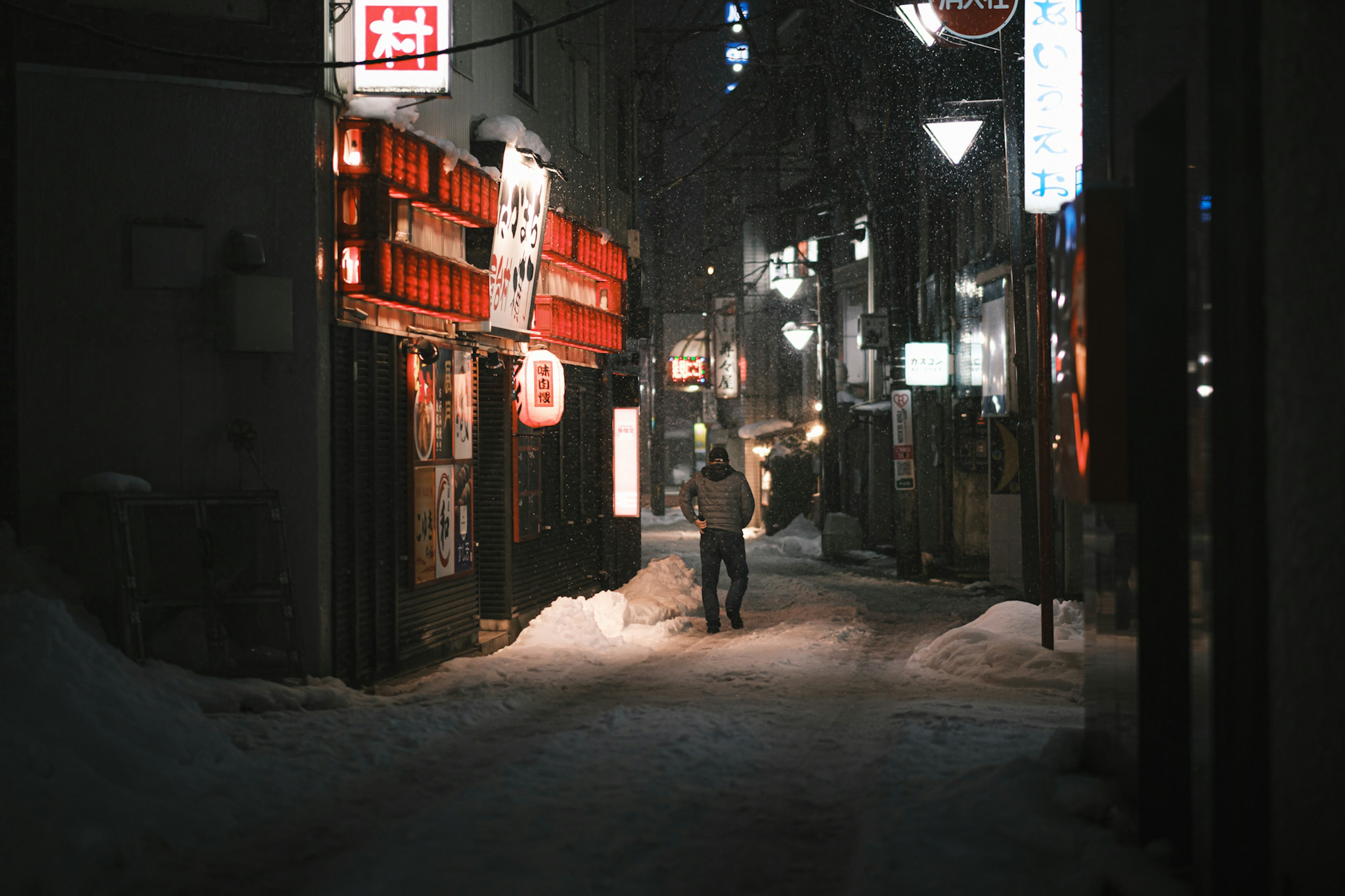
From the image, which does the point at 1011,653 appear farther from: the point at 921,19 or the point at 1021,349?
the point at 921,19

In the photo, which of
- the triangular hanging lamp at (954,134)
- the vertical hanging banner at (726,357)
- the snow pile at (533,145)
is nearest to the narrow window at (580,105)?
the snow pile at (533,145)

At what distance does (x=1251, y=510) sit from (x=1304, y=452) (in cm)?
31

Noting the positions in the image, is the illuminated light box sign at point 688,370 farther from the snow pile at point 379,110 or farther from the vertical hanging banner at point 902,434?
the snow pile at point 379,110

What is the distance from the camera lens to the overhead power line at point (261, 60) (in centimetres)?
875

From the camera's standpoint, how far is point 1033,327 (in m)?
20.6

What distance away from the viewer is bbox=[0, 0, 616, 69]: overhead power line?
875 cm

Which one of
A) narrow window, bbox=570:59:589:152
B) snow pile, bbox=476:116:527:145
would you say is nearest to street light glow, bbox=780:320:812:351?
narrow window, bbox=570:59:589:152

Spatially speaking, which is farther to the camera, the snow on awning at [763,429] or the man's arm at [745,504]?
the snow on awning at [763,429]

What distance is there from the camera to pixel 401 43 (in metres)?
10.7

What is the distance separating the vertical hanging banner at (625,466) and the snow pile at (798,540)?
1104 cm

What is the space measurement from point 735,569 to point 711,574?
0.43 meters

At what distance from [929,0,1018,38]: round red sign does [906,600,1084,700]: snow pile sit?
290 inches

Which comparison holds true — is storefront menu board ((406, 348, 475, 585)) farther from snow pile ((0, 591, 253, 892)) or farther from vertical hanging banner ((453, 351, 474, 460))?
snow pile ((0, 591, 253, 892))

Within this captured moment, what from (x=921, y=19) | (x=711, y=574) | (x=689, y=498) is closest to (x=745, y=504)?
(x=689, y=498)
